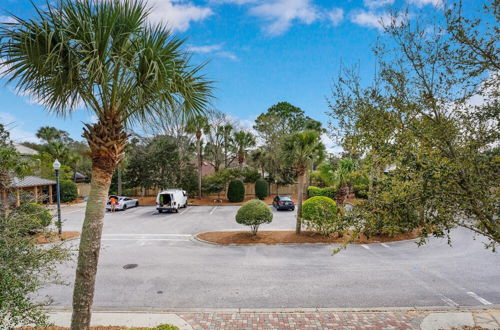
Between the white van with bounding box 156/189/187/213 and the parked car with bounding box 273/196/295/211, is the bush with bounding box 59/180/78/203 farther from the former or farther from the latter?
the parked car with bounding box 273/196/295/211

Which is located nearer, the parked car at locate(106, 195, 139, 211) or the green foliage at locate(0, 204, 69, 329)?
the green foliage at locate(0, 204, 69, 329)

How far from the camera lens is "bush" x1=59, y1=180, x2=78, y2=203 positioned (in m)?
27.5

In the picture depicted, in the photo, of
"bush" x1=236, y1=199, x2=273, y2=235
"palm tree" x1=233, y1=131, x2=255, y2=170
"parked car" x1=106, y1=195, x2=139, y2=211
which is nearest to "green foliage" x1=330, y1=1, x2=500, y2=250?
"bush" x1=236, y1=199, x2=273, y2=235

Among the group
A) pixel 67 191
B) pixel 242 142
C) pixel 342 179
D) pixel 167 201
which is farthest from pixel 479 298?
pixel 67 191

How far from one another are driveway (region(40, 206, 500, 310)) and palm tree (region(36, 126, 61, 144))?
128 feet

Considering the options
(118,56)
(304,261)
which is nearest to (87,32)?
(118,56)

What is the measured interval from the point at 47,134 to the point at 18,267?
48.2m

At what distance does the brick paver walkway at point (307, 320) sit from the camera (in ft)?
18.1

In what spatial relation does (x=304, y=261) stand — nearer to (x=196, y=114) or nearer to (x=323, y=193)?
(x=196, y=114)

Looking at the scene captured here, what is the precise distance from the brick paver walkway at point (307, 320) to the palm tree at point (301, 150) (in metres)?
6.66

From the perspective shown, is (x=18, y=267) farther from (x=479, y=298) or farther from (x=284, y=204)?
(x=284, y=204)

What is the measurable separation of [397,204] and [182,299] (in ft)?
18.0

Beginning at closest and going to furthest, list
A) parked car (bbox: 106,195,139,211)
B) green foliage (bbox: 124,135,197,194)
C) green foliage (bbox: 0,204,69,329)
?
1. green foliage (bbox: 0,204,69,329)
2. parked car (bbox: 106,195,139,211)
3. green foliage (bbox: 124,135,197,194)

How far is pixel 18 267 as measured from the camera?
137 inches
